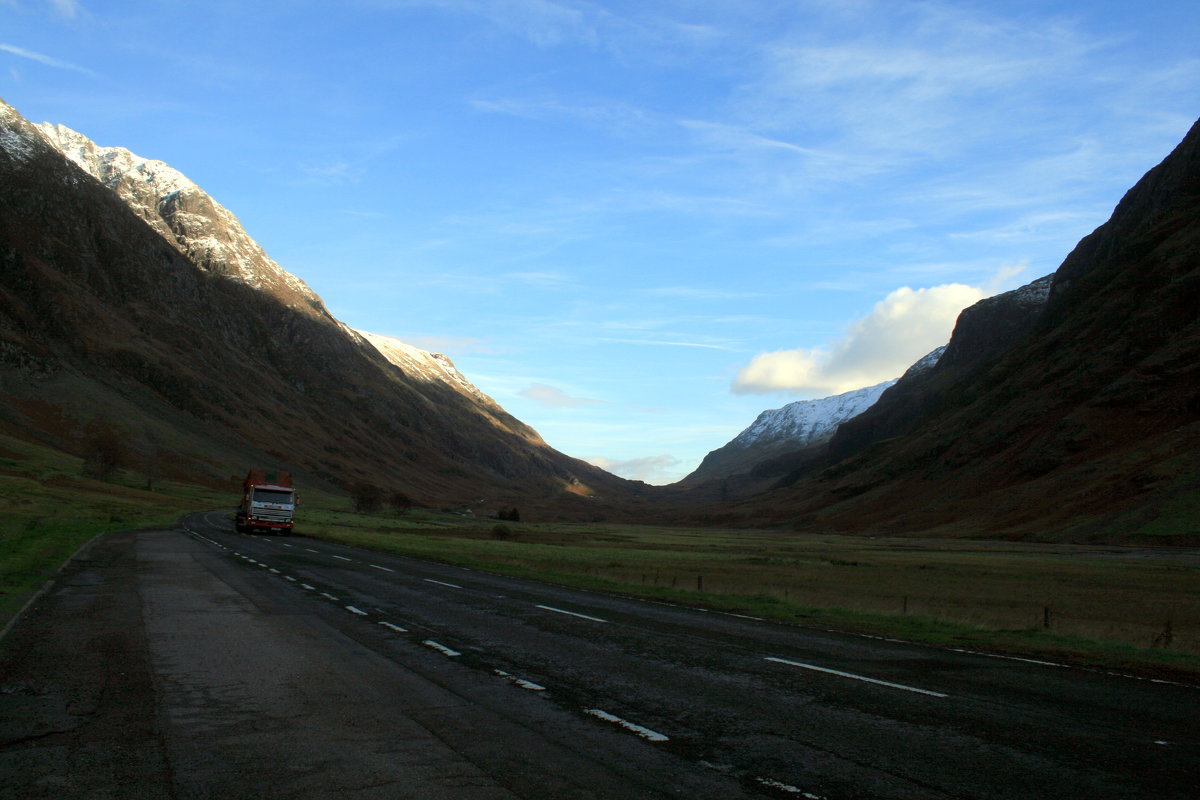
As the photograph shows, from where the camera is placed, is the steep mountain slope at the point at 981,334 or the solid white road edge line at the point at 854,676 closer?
the solid white road edge line at the point at 854,676

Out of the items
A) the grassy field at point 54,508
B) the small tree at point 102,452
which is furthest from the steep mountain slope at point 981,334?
the small tree at point 102,452

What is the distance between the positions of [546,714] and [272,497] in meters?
48.7

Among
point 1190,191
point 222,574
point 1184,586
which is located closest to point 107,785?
point 222,574

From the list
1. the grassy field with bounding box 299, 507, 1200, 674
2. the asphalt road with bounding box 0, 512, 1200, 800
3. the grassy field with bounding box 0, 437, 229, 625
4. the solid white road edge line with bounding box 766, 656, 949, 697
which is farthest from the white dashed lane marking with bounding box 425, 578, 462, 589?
the solid white road edge line with bounding box 766, 656, 949, 697

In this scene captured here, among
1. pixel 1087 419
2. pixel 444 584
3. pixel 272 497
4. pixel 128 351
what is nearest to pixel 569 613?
pixel 444 584

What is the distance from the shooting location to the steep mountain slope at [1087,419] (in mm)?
83750

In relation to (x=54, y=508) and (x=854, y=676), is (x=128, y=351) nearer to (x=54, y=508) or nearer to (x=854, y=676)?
(x=54, y=508)

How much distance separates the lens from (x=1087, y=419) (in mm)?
103438

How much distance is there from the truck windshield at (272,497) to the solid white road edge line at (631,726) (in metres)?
48.2

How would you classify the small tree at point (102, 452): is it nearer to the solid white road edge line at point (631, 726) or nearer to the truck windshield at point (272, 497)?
the truck windshield at point (272, 497)

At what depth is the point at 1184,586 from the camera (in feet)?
113

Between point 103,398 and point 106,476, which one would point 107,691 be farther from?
point 103,398

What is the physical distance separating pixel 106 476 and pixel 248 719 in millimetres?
103536

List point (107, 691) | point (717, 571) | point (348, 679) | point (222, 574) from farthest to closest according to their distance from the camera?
1. point (717, 571)
2. point (222, 574)
3. point (348, 679)
4. point (107, 691)
